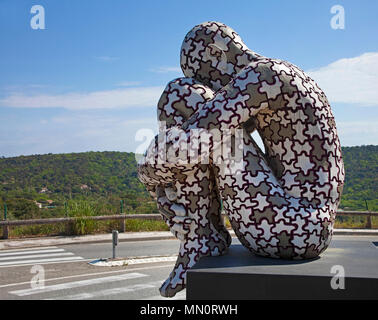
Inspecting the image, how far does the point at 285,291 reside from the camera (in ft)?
11.3

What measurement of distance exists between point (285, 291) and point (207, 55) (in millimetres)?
2387

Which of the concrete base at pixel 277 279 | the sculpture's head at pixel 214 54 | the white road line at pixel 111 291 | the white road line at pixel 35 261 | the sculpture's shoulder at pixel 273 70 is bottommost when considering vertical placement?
the white road line at pixel 35 261

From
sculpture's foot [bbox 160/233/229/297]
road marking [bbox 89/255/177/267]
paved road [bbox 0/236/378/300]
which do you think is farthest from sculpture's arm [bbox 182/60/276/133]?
road marking [bbox 89/255/177/267]

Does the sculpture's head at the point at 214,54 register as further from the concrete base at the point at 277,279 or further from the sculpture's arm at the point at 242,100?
the concrete base at the point at 277,279

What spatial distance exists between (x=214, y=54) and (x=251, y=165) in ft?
4.07

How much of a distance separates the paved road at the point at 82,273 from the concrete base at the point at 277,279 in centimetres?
236

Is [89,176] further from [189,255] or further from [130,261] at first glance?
[189,255]

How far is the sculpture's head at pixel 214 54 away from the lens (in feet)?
15.0

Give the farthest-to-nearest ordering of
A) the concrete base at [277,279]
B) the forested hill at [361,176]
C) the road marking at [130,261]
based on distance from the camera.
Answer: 1. the forested hill at [361,176]
2. the road marking at [130,261]
3. the concrete base at [277,279]

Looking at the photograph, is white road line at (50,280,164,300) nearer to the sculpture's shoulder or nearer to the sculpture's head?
the sculpture's head

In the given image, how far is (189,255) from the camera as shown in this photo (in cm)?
435

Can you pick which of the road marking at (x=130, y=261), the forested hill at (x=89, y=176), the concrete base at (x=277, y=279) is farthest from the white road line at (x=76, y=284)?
the forested hill at (x=89, y=176)

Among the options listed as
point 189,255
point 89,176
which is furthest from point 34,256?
point 89,176
